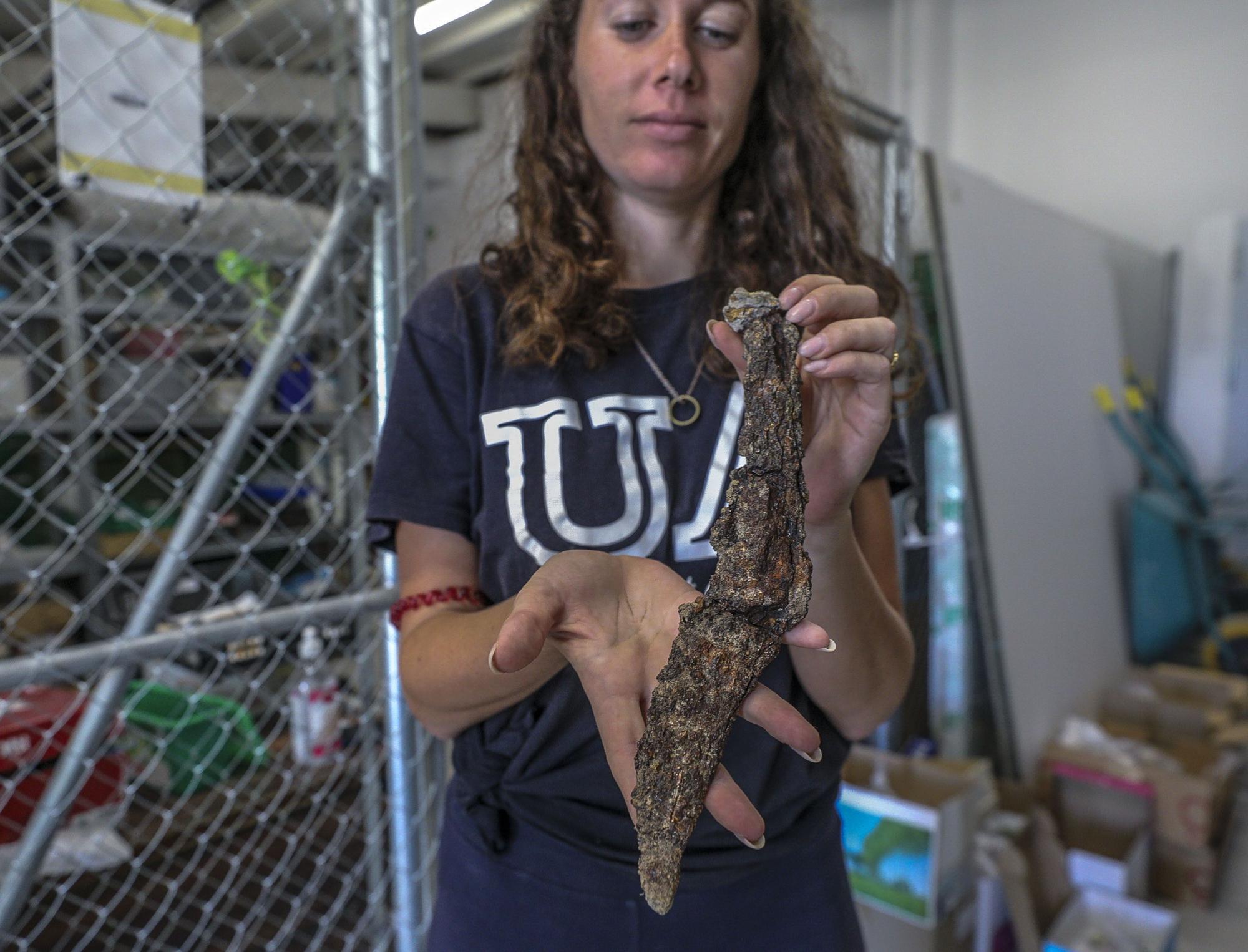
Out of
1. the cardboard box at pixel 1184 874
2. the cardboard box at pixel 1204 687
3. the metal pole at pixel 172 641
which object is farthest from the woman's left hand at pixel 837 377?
the cardboard box at pixel 1204 687

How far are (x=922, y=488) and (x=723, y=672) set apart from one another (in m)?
2.14

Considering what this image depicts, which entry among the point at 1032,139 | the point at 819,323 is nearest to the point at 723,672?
the point at 819,323

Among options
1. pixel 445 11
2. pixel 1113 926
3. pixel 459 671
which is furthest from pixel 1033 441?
pixel 445 11

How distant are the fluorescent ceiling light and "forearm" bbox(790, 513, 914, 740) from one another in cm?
434

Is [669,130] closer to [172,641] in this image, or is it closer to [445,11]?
[172,641]

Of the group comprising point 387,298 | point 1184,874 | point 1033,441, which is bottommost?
point 1184,874

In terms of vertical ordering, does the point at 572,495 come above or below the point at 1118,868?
above

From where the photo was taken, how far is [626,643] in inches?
23.8

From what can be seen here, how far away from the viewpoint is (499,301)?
94cm

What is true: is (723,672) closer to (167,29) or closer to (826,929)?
(826,929)

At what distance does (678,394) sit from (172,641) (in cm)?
72

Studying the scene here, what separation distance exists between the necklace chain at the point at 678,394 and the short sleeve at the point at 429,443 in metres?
0.19

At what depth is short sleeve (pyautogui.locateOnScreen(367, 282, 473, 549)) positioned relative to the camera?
907 mm

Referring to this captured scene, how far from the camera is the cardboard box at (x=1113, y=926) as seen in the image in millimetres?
1807
